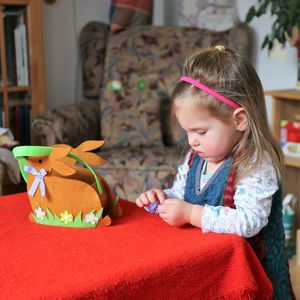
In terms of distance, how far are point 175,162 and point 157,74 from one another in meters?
0.68

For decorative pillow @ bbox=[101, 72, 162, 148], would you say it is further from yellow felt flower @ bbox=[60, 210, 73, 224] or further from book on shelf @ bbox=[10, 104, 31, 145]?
yellow felt flower @ bbox=[60, 210, 73, 224]

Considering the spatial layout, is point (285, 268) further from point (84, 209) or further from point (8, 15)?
point (8, 15)

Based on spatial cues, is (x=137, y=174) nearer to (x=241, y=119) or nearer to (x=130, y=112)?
(x=130, y=112)

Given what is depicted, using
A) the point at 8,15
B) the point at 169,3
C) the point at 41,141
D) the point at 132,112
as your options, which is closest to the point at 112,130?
the point at 132,112

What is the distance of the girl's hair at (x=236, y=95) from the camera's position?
1155 mm

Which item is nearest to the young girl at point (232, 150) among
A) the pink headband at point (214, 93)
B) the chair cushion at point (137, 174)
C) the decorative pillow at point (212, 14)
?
the pink headband at point (214, 93)

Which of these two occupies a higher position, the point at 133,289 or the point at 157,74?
the point at 157,74

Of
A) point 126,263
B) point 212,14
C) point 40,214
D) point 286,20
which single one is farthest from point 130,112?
point 126,263

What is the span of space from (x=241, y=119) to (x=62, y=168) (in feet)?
1.28

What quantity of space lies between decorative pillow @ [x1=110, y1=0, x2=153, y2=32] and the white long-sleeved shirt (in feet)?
7.15

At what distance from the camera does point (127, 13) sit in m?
3.20

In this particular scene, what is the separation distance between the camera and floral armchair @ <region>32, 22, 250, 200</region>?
279cm

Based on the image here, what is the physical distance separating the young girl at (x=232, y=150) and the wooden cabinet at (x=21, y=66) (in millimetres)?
1818

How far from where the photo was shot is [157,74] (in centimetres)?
300
